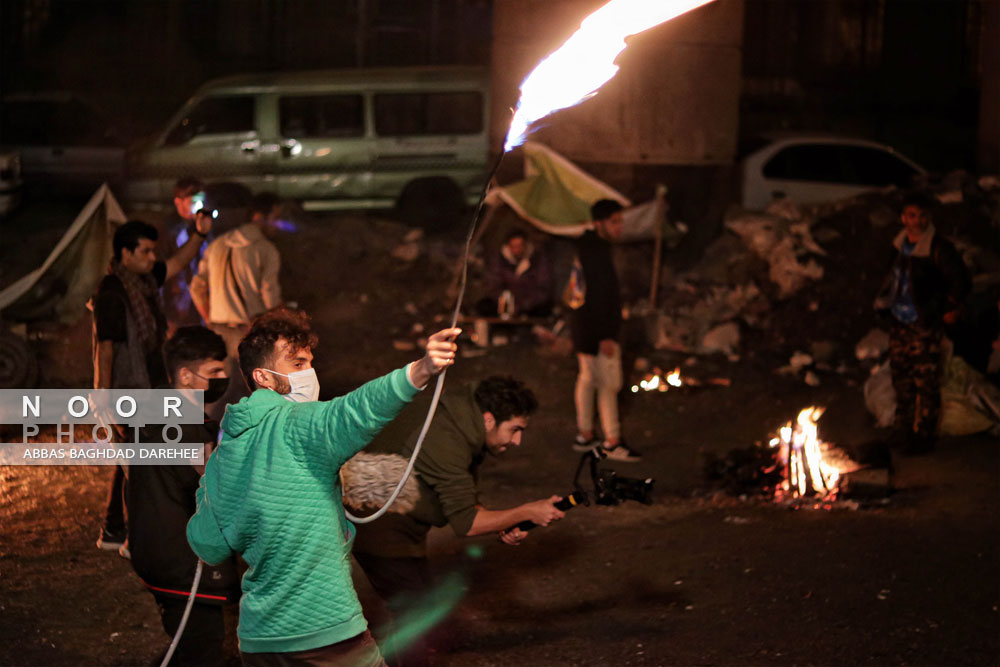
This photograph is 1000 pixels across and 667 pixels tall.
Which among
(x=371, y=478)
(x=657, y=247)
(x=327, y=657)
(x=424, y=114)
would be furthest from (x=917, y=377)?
(x=424, y=114)

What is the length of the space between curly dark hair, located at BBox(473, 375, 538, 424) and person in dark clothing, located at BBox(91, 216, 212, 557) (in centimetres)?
245

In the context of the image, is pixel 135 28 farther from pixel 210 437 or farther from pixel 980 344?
pixel 210 437

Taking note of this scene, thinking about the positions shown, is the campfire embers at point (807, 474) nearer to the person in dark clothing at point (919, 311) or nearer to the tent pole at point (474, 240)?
the person in dark clothing at point (919, 311)

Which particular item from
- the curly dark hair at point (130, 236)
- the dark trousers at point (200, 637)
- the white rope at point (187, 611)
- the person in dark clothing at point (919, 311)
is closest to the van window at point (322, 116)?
the person in dark clothing at point (919, 311)

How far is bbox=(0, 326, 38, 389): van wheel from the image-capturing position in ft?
31.4

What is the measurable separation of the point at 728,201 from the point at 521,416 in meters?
9.88

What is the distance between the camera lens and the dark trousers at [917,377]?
27.4 ft

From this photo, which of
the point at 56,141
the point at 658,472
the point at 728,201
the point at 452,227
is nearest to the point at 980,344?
the point at 658,472

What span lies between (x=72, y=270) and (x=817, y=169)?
8913mm

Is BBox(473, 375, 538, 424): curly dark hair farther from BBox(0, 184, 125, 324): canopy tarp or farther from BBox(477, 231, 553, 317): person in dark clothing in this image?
BBox(477, 231, 553, 317): person in dark clothing

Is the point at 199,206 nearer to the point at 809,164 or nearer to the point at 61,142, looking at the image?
the point at 809,164

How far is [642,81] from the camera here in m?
12.6

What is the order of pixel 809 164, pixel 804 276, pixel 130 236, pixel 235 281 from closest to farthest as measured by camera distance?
1. pixel 130 236
2. pixel 235 281
3. pixel 804 276
4. pixel 809 164

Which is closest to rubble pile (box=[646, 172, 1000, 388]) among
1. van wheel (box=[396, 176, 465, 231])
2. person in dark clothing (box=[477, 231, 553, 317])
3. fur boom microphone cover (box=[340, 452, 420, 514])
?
person in dark clothing (box=[477, 231, 553, 317])
